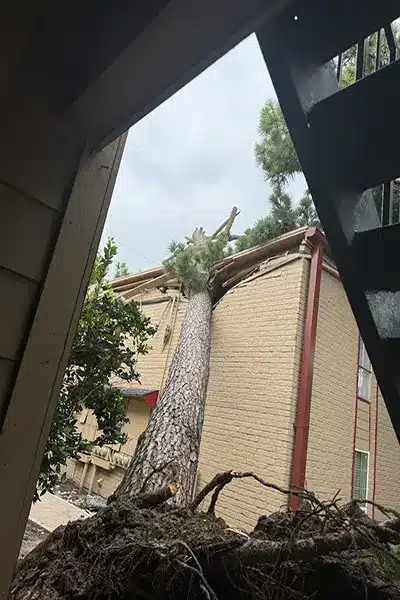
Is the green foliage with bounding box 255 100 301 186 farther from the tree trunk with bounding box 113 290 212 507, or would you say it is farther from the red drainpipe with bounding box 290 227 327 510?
the tree trunk with bounding box 113 290 212 507

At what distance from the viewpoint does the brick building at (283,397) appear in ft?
17.1

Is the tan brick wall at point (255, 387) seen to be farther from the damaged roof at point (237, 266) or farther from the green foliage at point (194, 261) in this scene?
the green foliage at point (194, 261)

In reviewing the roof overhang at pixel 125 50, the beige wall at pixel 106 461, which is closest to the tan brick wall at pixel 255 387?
the beige wall at pixel 106 461

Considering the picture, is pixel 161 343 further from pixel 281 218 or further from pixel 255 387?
pixel 281 218

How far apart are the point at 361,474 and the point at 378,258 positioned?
624 centimetres

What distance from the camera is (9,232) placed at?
81 cm

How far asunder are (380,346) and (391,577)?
42.0 inches

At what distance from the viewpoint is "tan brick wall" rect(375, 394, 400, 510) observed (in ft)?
21.3

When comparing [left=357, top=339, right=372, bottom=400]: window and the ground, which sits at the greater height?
[left=357, top=339, right=372, bottom=400]: window

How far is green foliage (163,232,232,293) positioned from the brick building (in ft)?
0.73

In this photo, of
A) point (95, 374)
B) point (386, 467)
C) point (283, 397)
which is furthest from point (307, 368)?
point (95, 374)

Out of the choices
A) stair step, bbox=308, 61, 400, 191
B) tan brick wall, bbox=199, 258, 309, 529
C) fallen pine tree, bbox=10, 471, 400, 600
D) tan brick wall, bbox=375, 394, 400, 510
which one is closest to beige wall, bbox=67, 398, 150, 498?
tan brick wall, bbox=199, 258, 309, 529

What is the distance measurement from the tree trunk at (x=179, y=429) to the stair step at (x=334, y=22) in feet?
8.07

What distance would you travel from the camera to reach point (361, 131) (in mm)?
897
